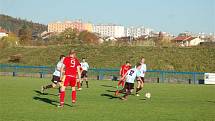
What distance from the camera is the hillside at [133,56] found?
2143 inches

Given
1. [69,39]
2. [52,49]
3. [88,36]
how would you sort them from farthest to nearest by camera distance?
[88,36] < [69,39] < [52,49]

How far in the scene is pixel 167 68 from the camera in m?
53.6

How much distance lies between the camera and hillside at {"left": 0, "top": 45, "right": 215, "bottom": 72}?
54.4m

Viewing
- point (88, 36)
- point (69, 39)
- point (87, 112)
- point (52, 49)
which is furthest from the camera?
point (88, 36)

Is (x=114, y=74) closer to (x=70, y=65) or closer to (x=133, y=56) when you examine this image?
(x=133, y=56)

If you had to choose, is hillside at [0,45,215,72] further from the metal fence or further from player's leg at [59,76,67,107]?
player's leg at [59,76,67,107]

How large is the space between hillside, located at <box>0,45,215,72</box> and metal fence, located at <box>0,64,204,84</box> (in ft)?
35.0

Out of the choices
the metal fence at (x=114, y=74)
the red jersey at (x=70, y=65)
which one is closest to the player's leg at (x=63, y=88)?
the red jersey at (x=70, y=65)

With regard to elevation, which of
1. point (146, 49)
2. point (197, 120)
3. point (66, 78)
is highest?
point (146, 49)

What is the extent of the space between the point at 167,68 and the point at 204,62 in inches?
205

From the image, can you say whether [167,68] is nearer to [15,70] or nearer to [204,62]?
[204,62]

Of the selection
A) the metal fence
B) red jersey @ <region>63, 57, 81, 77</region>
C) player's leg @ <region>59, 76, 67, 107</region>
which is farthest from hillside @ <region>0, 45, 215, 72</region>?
player's leg @ <region>59, 76, 67, 107</region>

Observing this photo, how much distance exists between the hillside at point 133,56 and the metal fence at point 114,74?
10665mm

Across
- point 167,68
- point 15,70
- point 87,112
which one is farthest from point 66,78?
point 167,68
